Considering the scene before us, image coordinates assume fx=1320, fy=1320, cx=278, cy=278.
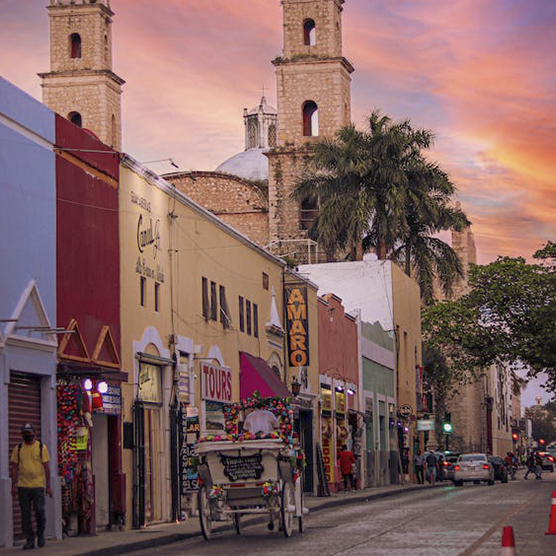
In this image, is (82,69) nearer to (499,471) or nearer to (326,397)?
(499,471)

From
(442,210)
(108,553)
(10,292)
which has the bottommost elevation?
(108,553)

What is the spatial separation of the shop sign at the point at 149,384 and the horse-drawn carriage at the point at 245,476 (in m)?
5.14

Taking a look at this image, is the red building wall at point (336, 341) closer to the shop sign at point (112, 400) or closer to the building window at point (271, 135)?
the shop sign at point (112, 400)

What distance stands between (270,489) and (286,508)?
0.45 meters

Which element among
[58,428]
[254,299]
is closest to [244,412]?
[58,428]

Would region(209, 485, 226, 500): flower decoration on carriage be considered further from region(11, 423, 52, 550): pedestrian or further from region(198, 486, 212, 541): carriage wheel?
region(11, 423, 52, 550): pedestrian

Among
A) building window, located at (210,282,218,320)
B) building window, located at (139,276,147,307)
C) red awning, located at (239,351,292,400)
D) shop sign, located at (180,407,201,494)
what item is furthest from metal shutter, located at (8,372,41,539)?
red awning, located at (239,351,292,400)

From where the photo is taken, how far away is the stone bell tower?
77.8m

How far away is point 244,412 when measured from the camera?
26828 millimetres

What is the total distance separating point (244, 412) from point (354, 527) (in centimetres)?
406

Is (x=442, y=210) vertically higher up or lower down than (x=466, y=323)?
higher up

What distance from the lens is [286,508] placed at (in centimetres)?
2128

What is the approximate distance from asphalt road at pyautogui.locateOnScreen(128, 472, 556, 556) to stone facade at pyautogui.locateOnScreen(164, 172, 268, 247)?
49467 mm

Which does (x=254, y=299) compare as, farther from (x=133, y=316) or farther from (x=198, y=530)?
(x=198, y=530)
